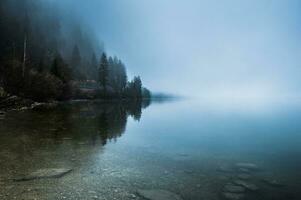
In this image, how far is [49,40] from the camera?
169 meters

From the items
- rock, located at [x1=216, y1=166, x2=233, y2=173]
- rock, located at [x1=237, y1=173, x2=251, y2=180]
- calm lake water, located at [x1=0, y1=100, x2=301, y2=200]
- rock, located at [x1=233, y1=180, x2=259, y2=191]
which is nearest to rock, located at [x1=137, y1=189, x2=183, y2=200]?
calm lake water, located at [x1=0, y1=100, x2=301, y2=200]

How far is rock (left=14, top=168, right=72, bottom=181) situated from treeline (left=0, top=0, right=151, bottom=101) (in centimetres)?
5229

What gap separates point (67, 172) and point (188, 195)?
593cm

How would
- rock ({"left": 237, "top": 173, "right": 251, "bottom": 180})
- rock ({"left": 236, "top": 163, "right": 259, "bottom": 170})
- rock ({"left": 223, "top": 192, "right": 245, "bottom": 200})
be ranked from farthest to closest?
rock ({"left": 236, "top": 163, "right": 259, "bottom": 170}) → rock ({"left": 237, "top": 173, "right": 251, "bottom": 180}) → rock ({"left": 223, "top": 192, "right": 245, "bottom": 200})

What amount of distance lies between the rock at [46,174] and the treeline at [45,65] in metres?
52.3

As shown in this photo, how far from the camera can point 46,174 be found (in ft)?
45.3

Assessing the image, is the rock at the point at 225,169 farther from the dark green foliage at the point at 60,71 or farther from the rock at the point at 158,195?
the dark green foliage at the point at 60,71

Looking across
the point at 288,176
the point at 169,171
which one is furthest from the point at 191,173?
the point at 288,176

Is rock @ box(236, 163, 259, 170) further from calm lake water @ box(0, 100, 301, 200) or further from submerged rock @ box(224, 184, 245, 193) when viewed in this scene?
submerged rock @ box(224, 184, 245, 193)

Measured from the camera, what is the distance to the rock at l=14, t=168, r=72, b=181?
13.3 meters

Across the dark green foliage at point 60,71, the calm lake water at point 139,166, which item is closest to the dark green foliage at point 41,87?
the dark green foliage at point 60,71

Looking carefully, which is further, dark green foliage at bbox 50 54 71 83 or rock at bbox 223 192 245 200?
dark green foliage at bbox 50 54 71 83

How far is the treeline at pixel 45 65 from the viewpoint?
7419 centimetres

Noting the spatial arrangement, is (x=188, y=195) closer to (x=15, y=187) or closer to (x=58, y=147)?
(x=15, y=187)
